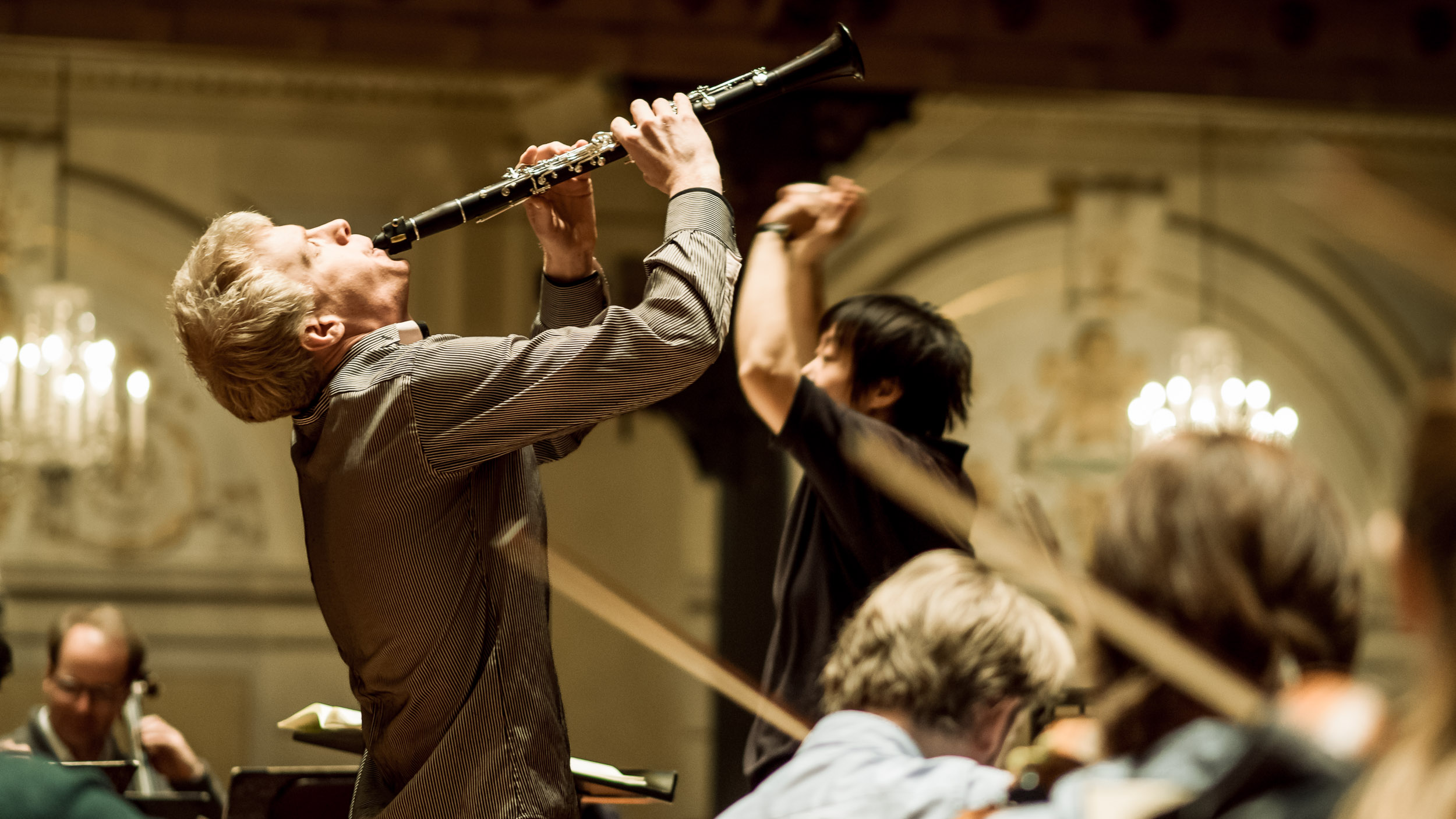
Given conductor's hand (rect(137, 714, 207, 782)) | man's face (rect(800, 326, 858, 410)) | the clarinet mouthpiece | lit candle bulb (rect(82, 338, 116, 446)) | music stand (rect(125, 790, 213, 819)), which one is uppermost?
lit candle bulb (rect(82, 338, 116, 446))

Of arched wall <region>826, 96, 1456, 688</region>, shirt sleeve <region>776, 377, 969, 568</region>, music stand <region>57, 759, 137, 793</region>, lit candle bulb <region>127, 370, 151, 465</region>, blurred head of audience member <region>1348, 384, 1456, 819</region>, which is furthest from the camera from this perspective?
arched wall <region>826, 96, 1456, 688</region>

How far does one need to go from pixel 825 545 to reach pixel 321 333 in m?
0.80

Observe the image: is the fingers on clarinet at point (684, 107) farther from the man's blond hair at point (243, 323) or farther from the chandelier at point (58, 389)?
the chandelier at point (58, 389)

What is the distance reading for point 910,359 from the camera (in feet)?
7.21

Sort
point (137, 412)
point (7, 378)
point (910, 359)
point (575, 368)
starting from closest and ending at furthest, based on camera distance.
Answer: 1. point (575, 368)
2. point (910, 359)
3. point (7, 378)
4. point (137, 412)

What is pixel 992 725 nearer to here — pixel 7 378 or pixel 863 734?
pixel 863 734

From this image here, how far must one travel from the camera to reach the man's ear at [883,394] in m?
2.21

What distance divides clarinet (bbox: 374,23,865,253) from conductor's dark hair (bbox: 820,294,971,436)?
0.44 meters

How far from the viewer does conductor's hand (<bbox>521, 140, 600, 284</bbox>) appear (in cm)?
188

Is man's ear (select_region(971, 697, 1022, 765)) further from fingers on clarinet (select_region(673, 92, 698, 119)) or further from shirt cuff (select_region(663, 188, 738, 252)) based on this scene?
fingers on clarinet (select_region(673, 92, 698, 119))

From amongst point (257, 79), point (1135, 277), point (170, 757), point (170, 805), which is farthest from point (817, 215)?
point (1135, 277)

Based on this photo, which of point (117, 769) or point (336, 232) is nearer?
point (336, 232)

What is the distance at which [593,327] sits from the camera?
1.55m

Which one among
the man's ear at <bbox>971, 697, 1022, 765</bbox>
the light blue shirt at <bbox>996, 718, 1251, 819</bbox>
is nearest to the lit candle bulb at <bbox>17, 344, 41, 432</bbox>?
the man's ear at <bbox>971, 697, 1022, 765</bbox>
